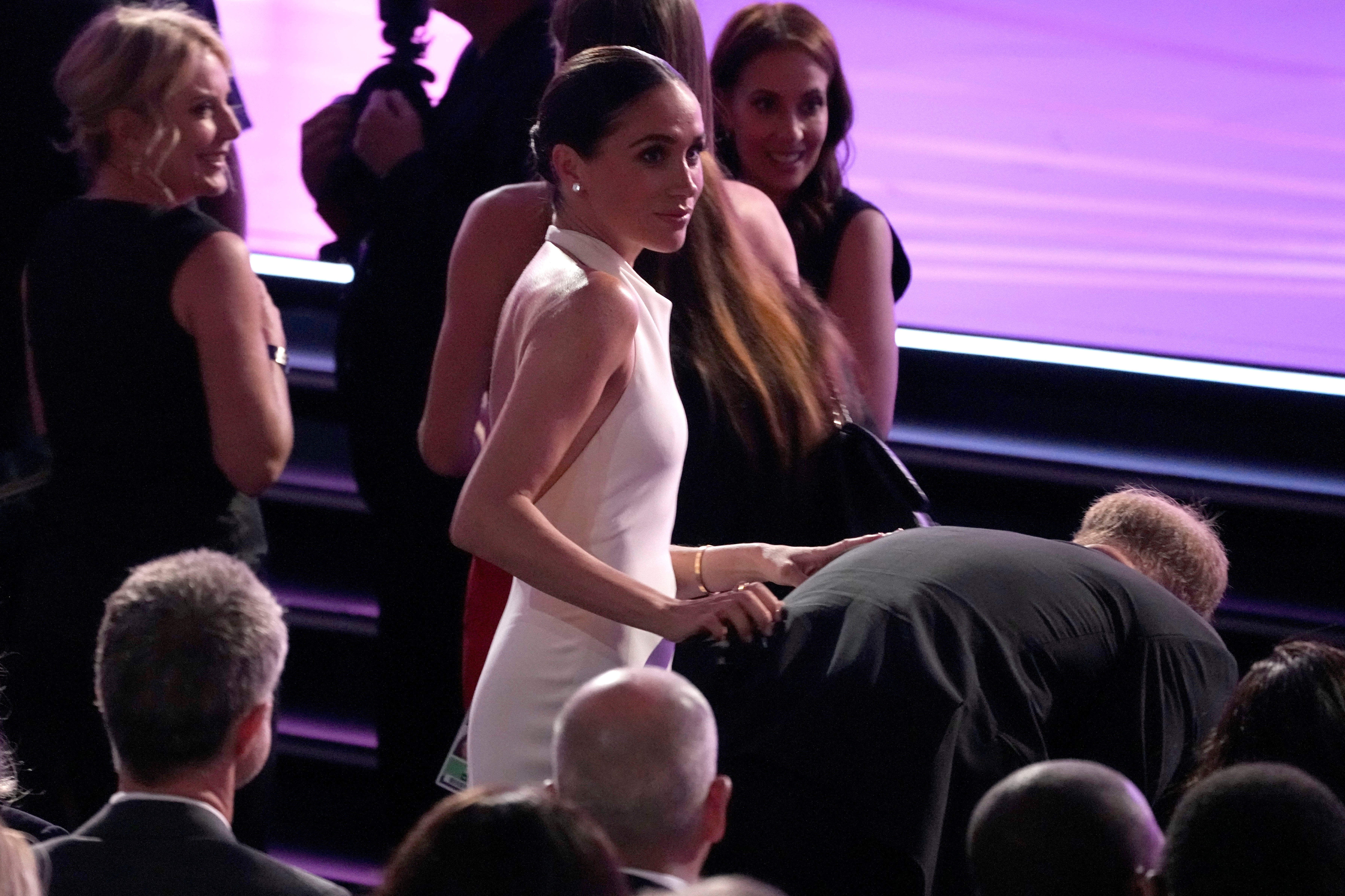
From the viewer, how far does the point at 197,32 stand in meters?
2.70

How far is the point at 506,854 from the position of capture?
106 cm

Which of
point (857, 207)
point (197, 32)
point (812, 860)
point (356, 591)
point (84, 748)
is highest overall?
point (197, 32)

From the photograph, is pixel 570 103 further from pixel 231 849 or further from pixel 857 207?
pixel 857 207

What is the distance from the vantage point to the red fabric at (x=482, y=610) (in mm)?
2064

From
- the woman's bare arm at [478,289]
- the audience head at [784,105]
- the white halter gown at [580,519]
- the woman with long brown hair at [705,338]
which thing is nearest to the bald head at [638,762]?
the white halter gown at [580,519]

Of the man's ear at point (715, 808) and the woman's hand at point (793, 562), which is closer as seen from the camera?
the man's ear at point (715, 808)

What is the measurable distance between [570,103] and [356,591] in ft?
8.72

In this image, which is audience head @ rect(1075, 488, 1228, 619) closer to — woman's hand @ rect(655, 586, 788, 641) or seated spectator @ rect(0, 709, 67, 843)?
woman's hand @ rect(655, 586, 788, 641)

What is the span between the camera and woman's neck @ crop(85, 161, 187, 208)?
2.63m

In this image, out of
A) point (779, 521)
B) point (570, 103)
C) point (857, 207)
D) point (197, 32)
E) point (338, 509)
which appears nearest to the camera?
point (570, 103)

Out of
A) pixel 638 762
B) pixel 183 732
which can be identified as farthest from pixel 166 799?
pixel 638 762

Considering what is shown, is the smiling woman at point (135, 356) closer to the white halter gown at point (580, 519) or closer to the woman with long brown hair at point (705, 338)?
the woman with long brown hair at point (705, 338)

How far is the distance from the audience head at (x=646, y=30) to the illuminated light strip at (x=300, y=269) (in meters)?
2.49

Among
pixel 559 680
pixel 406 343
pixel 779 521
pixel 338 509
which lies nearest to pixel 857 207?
pixel 406 343
